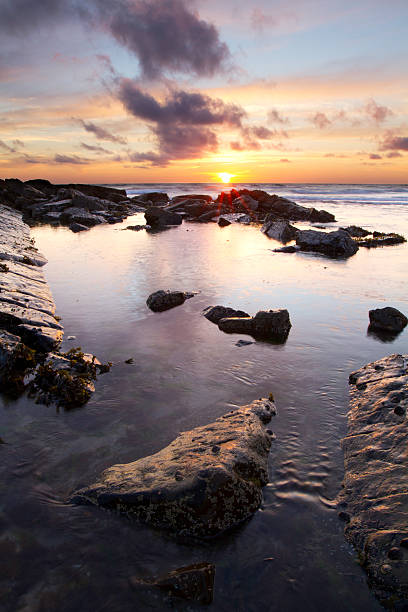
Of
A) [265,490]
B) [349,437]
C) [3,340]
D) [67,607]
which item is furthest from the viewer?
[3,340]

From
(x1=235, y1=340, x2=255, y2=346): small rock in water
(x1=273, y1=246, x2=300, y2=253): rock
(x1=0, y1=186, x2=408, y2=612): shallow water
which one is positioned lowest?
(x1=0, y1=186, x2=408, y2=612): shallow water

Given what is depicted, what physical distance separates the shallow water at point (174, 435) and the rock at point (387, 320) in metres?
0.47

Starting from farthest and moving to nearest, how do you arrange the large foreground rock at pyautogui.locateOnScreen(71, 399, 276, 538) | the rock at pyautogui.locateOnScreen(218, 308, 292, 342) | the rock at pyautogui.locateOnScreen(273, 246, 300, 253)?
the rock at pyautogui.locateOnScreen(273, 246, 300, 253), the rock at pyautogui.locateOnScreen(218, 308, 292, 342), the large foreground rock at pyautogui.locateOnScreen(71, 399, 276, 538)

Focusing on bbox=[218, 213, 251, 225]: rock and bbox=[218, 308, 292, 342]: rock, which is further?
bbox=[218, 213, 251, 225]: rock

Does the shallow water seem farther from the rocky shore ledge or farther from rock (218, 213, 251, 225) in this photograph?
rock (218, 213, 251, 225)

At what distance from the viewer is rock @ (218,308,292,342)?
11.2 m

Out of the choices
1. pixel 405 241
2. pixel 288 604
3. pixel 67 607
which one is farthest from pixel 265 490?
pixel 405 241

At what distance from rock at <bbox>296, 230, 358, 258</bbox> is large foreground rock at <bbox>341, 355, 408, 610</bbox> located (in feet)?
65.5

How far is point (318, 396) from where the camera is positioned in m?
7.89

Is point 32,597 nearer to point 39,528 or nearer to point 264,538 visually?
point 39,528

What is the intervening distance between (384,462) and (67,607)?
181 inches

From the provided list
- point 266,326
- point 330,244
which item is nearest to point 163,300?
point 266,326

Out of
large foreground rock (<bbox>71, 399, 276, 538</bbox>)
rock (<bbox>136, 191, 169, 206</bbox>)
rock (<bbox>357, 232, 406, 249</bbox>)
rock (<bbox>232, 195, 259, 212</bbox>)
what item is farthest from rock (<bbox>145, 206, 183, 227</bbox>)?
large foreground rock (<bbox>71, 399, 276, 538</bbox>)

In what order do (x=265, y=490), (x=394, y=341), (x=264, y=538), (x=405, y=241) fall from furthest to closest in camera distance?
1. (x=405, y=241)
2. (x=394, y=341)
3. (x=265, y=490)
4. (x=264, y=538)
